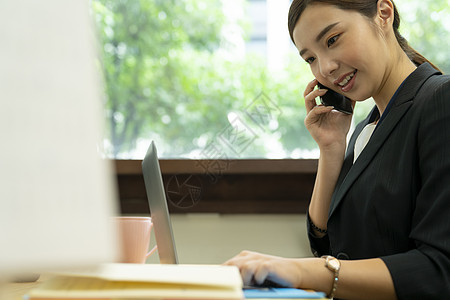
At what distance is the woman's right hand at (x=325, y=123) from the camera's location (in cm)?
135

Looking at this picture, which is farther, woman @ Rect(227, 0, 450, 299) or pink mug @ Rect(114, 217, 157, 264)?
pink mug @ Rect(114, 217, 157, 264)

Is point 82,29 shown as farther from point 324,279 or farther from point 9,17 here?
point 324,279

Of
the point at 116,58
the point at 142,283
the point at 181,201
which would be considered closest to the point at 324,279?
the point at 142,283

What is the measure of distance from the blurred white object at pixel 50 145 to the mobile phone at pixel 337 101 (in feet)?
3.47

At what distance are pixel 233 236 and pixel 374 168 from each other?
78 centimetres

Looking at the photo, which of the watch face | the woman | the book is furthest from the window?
the book

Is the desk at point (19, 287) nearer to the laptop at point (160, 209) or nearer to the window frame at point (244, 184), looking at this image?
the laptop at point (160, 209)

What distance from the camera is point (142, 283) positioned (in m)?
0.46

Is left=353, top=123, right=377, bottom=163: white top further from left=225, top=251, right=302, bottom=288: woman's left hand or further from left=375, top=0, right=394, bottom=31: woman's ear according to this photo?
left=225, top=251, right=302, bottom=288: woman's left hand

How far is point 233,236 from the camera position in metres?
1.70

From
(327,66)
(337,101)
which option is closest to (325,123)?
(337,101)

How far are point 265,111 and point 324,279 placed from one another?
3.49ft

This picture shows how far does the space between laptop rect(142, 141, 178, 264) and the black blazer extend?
388 mm

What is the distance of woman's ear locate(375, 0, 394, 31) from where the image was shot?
1.16 meters
